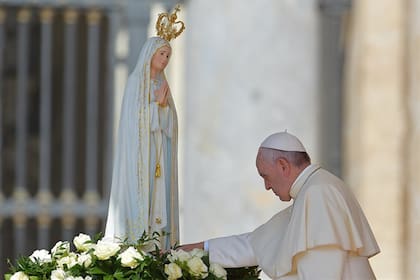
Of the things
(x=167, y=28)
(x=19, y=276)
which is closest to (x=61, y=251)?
(x=19, y=276)

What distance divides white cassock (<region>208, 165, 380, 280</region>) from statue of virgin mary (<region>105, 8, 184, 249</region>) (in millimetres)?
261

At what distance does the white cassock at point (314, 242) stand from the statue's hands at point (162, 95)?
52 cm

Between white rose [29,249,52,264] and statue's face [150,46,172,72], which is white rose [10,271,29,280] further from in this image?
statue's face [150,46,172,72]

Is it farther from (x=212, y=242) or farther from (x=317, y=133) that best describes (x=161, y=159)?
(x=317, y=133)

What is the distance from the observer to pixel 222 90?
10453 mm

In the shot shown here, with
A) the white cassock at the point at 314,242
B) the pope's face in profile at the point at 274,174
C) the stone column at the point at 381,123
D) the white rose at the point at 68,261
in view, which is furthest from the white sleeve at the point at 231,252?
the stone column at the point at 381,123

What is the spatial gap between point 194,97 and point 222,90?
24 cm

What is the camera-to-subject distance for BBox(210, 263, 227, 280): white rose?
648 cm

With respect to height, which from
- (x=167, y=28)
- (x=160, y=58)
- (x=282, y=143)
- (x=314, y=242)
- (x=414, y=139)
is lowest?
(x=314, y=242)

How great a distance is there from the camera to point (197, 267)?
21.0ft

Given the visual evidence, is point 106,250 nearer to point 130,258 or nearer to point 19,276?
point 130,258

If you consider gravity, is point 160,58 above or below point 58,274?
above

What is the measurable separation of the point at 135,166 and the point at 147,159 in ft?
0.16

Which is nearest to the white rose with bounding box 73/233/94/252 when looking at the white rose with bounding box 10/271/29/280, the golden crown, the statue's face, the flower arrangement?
the flower arrangement
